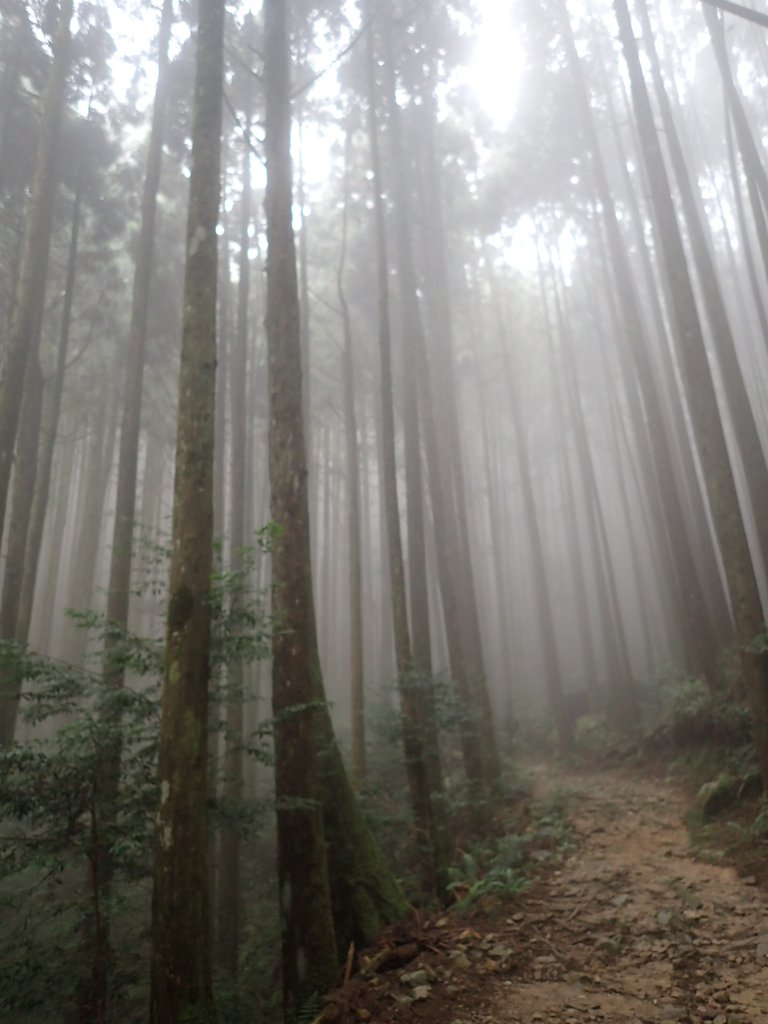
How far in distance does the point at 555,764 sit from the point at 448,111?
16557 millimetres

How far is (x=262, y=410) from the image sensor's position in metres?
19.4

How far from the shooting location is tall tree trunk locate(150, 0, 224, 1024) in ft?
12.7

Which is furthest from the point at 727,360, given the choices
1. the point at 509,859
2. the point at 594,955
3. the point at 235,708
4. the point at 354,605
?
the point at 235,708

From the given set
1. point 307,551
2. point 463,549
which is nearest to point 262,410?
point 463,549

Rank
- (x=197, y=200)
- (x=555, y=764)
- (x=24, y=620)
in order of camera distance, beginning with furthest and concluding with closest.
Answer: (x=555, y=764) → (x=24, y=620) → (x=197, y=200)

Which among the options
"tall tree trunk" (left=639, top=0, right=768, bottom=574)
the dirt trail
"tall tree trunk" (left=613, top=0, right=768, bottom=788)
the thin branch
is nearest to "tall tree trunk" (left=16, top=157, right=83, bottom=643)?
the dirt trail

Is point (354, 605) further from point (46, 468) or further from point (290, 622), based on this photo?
point (290, 622)

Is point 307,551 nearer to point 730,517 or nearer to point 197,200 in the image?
point 197,200

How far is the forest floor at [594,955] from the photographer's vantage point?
4.15 metres

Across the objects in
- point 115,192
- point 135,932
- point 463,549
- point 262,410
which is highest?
point 115,192

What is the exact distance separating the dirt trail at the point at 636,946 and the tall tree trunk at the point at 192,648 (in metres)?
1.79

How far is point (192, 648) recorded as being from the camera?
4.41 m

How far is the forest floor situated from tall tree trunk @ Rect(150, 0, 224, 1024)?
1.26 metres

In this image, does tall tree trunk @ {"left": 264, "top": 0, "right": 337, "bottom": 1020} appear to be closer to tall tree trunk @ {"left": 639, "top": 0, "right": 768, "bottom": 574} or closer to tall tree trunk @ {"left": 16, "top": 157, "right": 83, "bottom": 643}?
tall tree trunk @ {"left": 16, "top": 157, "right": 83, "bottom": 643}
